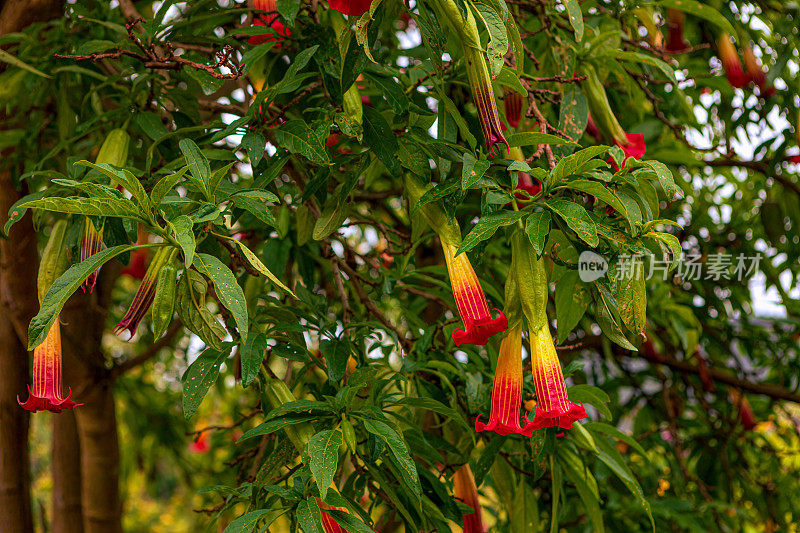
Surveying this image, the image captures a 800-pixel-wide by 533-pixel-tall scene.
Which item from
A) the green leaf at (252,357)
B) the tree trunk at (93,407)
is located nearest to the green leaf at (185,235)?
the green leaf at (252,357)

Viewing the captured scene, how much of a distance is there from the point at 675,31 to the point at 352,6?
107 centimetres

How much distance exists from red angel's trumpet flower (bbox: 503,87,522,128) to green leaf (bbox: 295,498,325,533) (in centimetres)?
56

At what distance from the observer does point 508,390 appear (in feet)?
2.70

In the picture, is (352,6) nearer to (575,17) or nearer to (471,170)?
(471,170)

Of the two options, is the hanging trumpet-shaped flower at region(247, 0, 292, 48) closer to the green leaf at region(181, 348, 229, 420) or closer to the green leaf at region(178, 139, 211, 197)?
the green leaf at region(178, 139, 211, 197)

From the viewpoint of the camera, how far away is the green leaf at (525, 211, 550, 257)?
2.33ft

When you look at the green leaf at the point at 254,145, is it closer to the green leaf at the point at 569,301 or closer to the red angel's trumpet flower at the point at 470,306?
the red angel's trumpet flower at the point at 470,306

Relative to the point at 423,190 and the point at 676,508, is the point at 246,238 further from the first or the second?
the point at 676,508

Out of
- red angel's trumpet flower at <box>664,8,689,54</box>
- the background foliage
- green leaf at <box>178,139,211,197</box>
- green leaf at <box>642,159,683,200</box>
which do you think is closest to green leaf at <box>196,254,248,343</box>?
the background foliage

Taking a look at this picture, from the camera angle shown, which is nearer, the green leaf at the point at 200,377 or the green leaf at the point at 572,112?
the green leaf at the point at 200,377

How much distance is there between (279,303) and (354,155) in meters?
0.24

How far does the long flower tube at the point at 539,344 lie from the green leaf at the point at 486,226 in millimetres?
49

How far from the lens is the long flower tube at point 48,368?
0.82 meters

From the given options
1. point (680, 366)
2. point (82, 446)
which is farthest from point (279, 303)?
point (680, 366)
